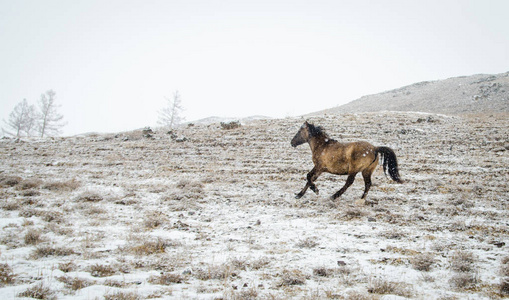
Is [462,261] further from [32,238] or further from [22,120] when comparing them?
[22,120]

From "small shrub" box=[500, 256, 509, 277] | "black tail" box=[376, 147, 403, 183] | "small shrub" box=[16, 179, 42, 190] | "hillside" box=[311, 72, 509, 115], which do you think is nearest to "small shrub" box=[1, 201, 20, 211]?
"small shrub" box=[16, 179, 42, 190]

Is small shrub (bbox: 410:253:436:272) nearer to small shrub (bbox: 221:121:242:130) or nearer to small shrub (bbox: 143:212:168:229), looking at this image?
small shrub (bbox: 143:212:168:229)

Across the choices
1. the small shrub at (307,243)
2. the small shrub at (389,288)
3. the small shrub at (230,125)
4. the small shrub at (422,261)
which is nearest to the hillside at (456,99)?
the small shrub at (230,125)

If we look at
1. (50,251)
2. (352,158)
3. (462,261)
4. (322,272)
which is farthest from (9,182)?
(462,261)

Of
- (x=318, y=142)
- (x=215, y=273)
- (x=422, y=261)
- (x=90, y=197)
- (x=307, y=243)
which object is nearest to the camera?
(x=215, y=273)

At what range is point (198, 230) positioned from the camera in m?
6.55

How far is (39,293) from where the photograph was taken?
368 cm

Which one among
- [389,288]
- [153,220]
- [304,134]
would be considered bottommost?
[153,220]

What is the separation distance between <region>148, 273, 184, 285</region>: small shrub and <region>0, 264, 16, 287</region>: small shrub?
195 centimetres

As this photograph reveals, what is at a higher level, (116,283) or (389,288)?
(389,288)

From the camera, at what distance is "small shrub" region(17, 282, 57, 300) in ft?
12.0

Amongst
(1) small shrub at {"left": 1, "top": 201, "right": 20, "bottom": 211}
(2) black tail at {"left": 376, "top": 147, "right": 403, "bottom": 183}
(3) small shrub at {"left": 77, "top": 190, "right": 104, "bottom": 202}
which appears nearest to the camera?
(1) small shrub at {"left": 1, "top": 201, "right": 20, "bottom": 211}

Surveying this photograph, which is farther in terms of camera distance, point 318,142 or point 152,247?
point 318,142

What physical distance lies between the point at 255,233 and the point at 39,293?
3874mm
